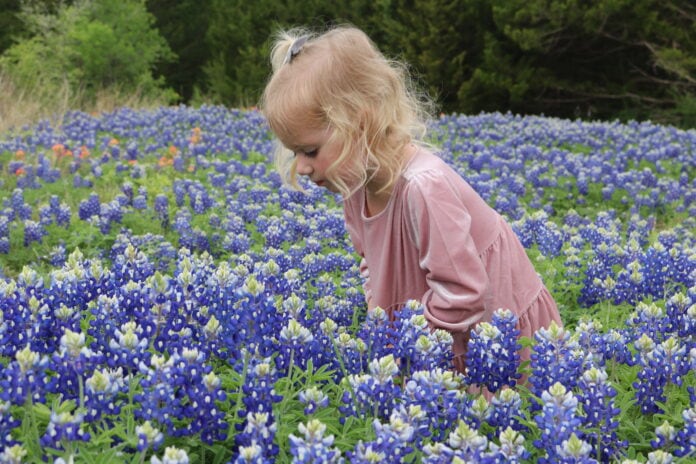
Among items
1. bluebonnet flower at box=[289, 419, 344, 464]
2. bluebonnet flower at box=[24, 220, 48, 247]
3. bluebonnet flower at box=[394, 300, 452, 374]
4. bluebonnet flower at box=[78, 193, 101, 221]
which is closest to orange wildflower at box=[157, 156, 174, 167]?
bluebonnet flower at box=[78, 193, 101, 221]

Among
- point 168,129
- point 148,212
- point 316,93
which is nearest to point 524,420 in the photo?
point 316,93

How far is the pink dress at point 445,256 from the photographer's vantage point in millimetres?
3176

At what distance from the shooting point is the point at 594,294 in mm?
4320

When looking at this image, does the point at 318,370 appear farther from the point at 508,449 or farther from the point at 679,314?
the point at 679,314

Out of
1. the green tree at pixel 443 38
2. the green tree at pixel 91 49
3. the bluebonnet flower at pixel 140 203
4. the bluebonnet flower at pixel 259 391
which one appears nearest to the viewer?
the bluebonnet flower at pixel 259 391

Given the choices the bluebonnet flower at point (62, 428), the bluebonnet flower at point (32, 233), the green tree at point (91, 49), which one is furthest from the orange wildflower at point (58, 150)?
the green tree at point (91, 49)

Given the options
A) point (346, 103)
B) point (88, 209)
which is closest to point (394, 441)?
point (346, 103)

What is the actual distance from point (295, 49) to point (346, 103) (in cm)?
35

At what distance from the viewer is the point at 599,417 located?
7.28 feet

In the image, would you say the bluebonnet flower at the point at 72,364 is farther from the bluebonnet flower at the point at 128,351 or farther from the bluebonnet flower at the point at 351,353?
the bluebonnet flower at the point at 351,353

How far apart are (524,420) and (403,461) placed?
439 millimetres

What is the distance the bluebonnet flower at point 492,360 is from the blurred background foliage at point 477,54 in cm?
1311

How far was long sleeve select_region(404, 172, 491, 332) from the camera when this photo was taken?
3.16m

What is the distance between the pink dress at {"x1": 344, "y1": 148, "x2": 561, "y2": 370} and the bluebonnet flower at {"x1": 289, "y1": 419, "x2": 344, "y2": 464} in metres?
1.23
